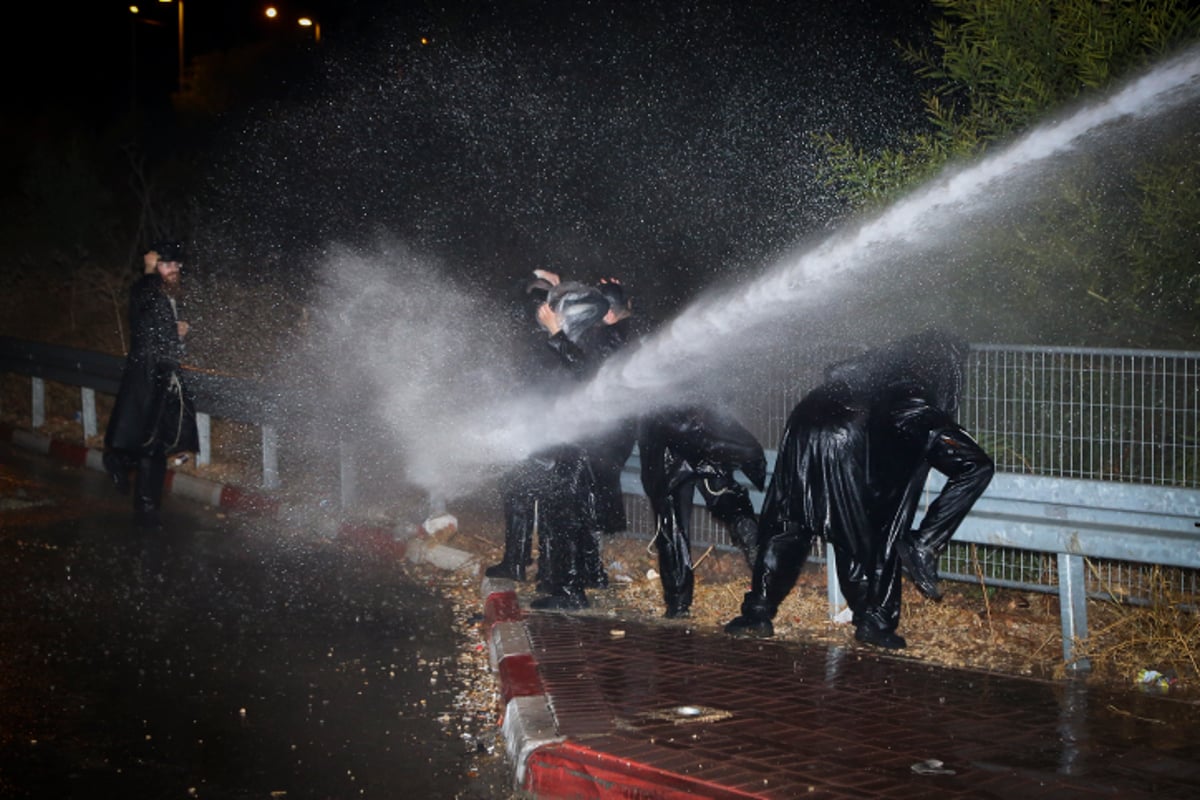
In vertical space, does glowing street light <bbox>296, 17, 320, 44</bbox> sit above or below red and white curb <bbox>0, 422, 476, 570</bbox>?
above

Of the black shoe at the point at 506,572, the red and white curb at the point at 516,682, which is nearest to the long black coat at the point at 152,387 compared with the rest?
the black shoe at the point at 506,572

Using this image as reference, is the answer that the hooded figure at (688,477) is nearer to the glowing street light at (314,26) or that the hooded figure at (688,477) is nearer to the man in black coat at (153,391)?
the man in black coat at (153,391)

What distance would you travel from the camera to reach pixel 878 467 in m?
6.70

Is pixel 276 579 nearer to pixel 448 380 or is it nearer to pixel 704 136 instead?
pixel 448 380

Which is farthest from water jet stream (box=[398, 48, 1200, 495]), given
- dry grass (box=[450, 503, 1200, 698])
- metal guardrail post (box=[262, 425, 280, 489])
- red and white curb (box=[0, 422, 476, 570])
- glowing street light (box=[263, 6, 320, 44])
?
glowing street light (box=[263, 6, 320, 44])

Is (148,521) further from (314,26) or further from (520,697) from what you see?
(314,26)

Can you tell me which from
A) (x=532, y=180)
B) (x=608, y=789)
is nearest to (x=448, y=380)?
(x=532, y=180)

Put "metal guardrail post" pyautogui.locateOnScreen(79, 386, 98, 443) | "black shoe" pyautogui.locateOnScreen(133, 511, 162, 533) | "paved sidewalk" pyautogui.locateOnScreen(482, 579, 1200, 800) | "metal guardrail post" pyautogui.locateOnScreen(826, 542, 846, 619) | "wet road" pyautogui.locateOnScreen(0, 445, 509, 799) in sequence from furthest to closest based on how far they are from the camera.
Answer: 1. "metal guardrail post" pyautogui.locateOnScreen(79, 386, 98, 443)
2. "black shoe" pyautogui.locateOnScreen(133, 511, 162, 533)
3. "metal guardrail post" pyautogui.locateOnScreen(826, 542, 846, 619)
4. "wet road" pyautogui.locateOnScreen(0, 445, 509, 799)
5. "paved sidewalk" pyautogui.locateOnScreen(482, 579, 1200, 800)

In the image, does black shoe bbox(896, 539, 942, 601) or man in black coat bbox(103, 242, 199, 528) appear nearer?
black shoe bbox(896, 539, 942, 601)

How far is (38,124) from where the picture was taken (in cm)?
2766

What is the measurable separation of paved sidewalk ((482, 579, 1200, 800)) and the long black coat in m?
4.65

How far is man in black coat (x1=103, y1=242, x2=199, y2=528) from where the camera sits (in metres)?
10.3

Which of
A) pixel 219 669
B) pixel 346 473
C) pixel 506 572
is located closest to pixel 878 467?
pixel 506 572

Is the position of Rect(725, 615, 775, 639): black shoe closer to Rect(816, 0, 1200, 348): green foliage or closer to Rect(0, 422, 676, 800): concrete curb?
Rect(0, 422, 676, 800): concrete curb
